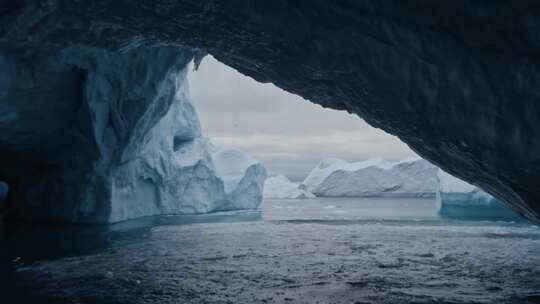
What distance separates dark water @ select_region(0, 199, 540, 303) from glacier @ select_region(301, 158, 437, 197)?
3649 centimetres

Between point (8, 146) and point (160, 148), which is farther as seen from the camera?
point (160, 148)

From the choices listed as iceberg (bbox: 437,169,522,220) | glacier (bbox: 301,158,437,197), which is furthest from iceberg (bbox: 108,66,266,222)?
glacier (bbox: 301,158,437,197)

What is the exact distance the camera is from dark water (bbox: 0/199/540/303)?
589 cm

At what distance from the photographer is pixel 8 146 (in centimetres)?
1512

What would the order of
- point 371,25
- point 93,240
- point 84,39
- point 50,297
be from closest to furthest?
point 371,25 < point 50,297 < point 84,39 < point 93,240

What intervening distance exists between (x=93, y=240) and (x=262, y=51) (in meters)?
7.61

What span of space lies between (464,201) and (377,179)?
77.4 ft

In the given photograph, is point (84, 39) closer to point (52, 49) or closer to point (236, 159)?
point (52, 49)

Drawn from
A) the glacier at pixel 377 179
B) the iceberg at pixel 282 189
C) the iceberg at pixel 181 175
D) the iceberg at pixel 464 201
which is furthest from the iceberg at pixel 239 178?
the iceberg at pixel 282 189

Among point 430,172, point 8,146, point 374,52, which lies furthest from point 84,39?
point 430,172

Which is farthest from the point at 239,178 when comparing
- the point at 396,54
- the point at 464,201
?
the point at 396,54

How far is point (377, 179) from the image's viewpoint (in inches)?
2021

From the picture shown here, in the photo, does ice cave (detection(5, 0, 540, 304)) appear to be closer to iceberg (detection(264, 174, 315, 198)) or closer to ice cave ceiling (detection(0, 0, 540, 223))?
ice cave ceiling (detection(0, 0, 540, 223))

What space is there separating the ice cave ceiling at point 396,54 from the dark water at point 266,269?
156 cm
